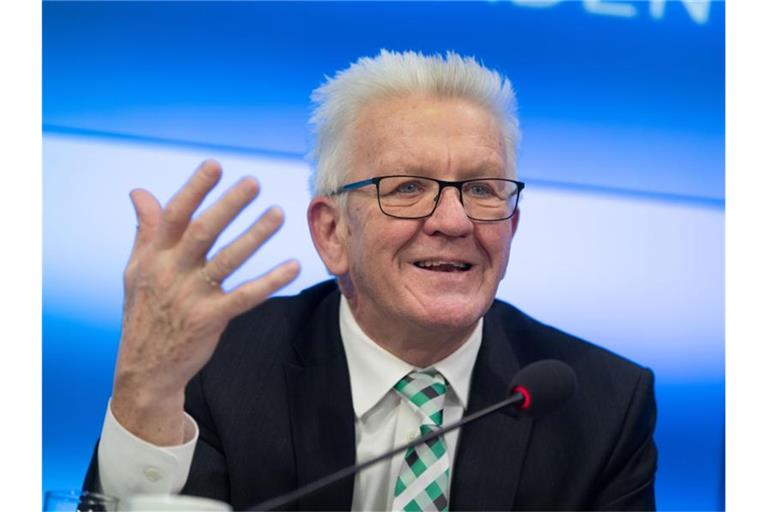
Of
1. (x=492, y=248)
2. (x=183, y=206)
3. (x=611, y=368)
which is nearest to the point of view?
(x=183, y=206)

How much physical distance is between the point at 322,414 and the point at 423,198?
51cm

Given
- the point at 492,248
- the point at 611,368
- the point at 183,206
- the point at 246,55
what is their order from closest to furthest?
the point at 183,206 → the point at 492,248 → the point at 611,368 → the point at 246,55

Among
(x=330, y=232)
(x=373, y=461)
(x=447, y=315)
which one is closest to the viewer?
(x=373, y=461)

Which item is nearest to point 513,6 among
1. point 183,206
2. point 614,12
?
point 614,12

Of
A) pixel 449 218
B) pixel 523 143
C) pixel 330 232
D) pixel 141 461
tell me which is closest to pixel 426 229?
pixel 449 218

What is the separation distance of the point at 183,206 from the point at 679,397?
7.07 feet

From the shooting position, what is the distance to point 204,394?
2234 millimetres

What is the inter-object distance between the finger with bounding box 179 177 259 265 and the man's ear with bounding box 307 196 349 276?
70 centimetres

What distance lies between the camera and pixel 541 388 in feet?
5.73

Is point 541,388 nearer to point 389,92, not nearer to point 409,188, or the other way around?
point 409,188

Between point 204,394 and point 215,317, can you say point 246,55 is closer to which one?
point 204,394

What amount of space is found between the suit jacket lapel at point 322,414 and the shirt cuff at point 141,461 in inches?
13.8

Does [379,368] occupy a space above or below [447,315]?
below

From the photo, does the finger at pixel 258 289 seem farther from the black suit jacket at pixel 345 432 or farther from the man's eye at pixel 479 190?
the man's eye at pixel 479 190
